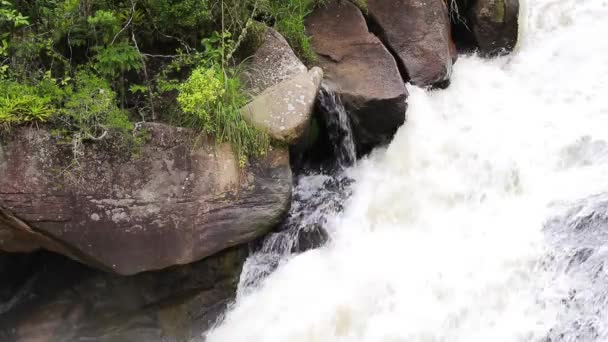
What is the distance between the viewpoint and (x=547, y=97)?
674cm

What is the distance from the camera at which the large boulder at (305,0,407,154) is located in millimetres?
5902

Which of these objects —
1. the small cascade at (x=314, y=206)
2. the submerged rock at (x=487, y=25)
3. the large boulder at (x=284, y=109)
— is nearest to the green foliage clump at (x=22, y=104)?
the large boulder at (x=284, y=109)

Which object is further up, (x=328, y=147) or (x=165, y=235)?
(x=165, y=235)

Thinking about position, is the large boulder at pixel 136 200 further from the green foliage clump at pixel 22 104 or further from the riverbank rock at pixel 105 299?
the riverbank rock at pixel 105 299

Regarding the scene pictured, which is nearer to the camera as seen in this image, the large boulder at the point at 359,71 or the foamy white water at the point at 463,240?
the foamy white water at the point at 463,240

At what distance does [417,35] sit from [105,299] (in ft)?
15.4

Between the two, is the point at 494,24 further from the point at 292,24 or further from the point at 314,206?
the point at 314,206

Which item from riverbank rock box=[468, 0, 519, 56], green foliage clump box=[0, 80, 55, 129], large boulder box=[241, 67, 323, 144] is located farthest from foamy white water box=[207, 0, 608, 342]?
green foliage clump box=[0, 80, 55, 129]

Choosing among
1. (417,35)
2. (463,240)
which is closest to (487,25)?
(417,35)

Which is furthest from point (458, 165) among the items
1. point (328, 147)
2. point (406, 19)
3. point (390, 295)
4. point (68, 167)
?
point (68, 167)

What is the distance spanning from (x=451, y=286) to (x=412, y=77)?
118 inches

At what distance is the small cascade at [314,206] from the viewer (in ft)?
16.6

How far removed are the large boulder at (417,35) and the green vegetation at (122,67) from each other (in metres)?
2.19

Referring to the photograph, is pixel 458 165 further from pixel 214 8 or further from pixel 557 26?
pixel 557 26
